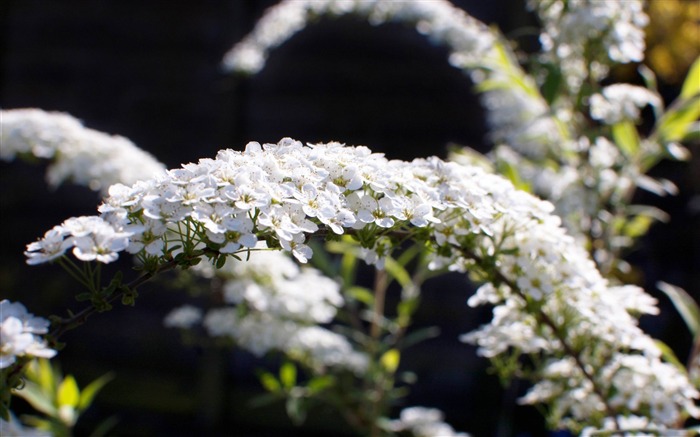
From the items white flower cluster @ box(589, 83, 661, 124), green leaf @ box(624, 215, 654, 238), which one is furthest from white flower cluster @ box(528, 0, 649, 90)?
green leaf @ box(624, 215, 654, 238)

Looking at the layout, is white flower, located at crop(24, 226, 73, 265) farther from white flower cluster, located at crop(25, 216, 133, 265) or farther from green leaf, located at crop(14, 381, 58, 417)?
green leaf, located at crop(14, 381, 58, 417)

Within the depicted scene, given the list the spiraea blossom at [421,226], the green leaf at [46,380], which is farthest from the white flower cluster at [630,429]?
the green leaf at [46,380]

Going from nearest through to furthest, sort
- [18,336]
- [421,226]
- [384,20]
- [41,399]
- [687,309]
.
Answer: [18,336] → [421,226] → [687,309] → [41,399] → [384,20]

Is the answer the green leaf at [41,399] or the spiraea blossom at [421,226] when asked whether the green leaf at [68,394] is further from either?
the spiraea blossom at [421,226]

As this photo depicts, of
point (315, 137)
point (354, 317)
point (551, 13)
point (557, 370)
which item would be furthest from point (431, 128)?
point (557, 370)

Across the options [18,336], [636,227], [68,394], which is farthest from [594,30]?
[68,394]

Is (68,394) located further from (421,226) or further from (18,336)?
(421,226)

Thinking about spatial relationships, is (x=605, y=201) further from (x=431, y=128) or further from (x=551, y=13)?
(x=431, y=128)
